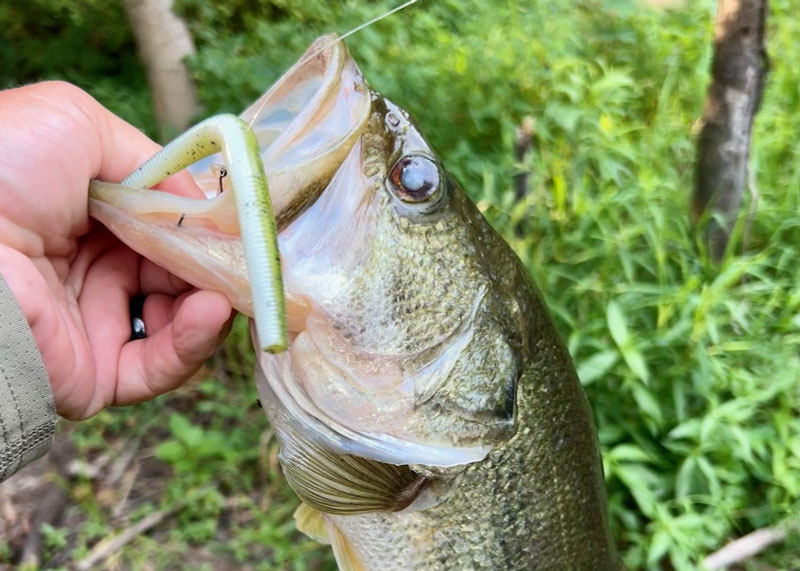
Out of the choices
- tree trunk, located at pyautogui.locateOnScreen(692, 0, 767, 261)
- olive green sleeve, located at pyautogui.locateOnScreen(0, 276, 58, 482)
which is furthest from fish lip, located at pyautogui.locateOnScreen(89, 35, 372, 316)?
tree trunk, located at pyautogui.locateOnScreen(692, 0, 767, 261)

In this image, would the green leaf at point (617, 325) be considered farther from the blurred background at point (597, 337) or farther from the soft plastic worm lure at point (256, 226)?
the soft plastic worm lure at point (256, 226)

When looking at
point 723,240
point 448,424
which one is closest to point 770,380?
point 723,240

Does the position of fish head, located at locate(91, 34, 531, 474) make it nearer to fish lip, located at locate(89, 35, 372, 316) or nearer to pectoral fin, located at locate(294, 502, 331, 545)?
fish lip, located at locate(89, 35, 372, 316)

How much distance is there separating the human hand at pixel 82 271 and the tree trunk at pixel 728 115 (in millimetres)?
2099

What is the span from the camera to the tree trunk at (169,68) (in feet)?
12.1

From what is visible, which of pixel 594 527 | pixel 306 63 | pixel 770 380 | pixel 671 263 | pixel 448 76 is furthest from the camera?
pixel 448 76

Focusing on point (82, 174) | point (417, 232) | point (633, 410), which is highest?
point (82, 174)

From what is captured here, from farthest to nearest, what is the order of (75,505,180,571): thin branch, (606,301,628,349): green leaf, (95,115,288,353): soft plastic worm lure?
(75,505,180,571): thin branch, (606,301,628,349): green leaf, (95,115,288,353): soft plastic worm lure

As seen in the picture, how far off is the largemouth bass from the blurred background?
38.1 inches

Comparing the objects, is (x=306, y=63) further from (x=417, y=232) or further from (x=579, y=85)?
(x=579, y=85)

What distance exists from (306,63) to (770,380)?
2.00 metres

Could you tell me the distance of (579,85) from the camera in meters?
3.34

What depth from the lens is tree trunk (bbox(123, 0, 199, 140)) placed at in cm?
368

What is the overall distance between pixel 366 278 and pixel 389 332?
0.38ft
